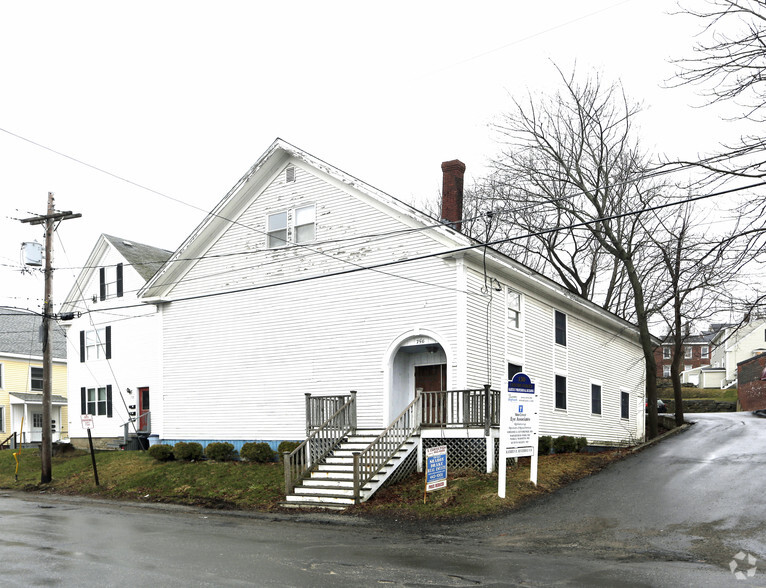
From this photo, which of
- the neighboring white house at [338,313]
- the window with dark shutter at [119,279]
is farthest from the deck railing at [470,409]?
the window with dark shutter at [119,279]

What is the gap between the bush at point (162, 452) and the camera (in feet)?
82.8

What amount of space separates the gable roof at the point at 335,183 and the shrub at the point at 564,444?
4.57 m

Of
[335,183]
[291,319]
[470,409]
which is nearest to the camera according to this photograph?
[470,409]


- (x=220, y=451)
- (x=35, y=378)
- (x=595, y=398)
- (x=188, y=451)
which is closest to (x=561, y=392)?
(x=595, y=398)

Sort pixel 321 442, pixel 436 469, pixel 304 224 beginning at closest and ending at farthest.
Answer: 1. pixel 436 469
2. pixel 321 442
3. pixel 304 224

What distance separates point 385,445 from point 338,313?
512cm

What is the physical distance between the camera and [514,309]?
906 inches

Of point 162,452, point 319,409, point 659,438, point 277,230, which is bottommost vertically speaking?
point 659,438

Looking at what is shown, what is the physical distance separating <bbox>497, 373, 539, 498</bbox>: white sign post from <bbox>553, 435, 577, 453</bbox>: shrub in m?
5.83

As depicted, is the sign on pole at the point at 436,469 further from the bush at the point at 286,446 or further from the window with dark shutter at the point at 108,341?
the window with dark shutter at the point at 108,341

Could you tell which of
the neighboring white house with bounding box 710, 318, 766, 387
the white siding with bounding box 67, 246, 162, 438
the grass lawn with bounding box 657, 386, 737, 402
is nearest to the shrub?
the white siding with bounding box 67, 246, 162, 438

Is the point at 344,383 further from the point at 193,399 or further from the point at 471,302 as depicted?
the point at 193,399

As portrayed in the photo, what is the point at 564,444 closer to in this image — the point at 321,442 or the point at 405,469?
the point at 405,469

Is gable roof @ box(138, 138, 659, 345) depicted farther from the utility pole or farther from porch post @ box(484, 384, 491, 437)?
porch post @ box(484, 384, 491, 437)
